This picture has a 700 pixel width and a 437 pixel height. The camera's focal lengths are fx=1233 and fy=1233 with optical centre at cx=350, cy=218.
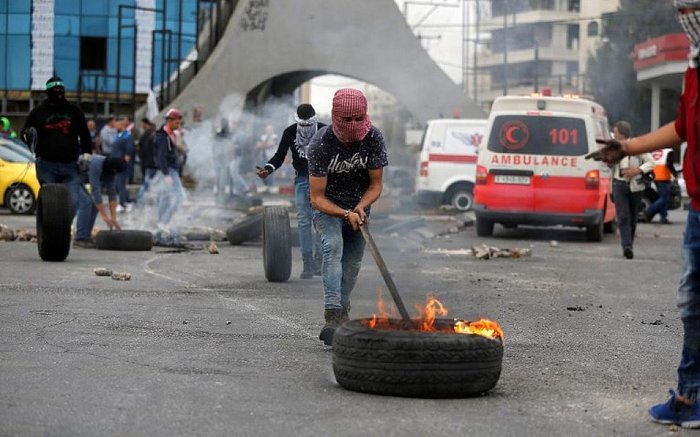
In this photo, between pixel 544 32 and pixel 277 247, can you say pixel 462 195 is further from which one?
pixel 277 247

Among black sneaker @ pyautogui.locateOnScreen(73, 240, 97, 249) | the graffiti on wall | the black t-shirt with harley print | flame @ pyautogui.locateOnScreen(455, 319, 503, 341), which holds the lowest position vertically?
black sneaker @ pyautogui.locateOnScreen(73, 240, 97, 249)

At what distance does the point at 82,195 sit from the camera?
1520 cm

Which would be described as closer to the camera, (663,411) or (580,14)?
(663,411)

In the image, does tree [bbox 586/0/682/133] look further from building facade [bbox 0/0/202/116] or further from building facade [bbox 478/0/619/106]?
building facade [bbox 0/0/202/116]

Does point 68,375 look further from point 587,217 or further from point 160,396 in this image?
point 587,217

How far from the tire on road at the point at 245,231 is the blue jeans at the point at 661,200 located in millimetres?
11335

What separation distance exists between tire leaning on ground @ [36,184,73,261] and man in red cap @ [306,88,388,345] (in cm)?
589

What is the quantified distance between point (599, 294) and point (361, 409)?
6.30 m

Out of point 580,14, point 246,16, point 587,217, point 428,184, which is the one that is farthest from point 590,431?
point 246,16

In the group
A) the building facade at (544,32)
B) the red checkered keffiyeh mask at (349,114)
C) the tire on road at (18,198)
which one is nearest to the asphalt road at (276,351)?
the red checkered keffiyeh mask at (349,114)

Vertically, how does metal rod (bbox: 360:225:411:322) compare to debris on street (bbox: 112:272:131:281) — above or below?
above

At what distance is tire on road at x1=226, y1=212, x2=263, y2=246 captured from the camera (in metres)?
16.2

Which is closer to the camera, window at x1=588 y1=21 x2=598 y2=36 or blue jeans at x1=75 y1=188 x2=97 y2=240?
blue jeans at x1=75 y1=188 x2=97 y2=240

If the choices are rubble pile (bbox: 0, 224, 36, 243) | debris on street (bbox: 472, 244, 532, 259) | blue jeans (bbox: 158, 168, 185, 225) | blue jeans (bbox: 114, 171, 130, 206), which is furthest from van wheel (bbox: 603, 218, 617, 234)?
rubble pile (bbox: 0, 224, 36, 243)
